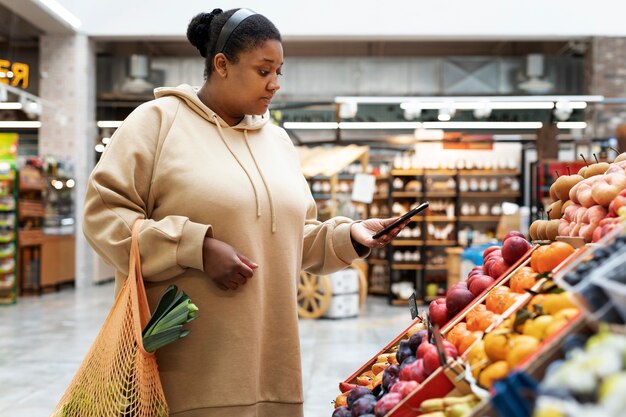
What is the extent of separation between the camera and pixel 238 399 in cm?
173

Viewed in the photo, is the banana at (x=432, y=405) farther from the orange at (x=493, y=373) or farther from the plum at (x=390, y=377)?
the plum at (x=390, y=377)

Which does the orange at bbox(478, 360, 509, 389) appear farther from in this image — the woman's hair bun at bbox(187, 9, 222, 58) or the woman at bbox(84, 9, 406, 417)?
the woman's hair bun at bbox(187, 9, 222, 58)

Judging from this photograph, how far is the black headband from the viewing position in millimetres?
1783

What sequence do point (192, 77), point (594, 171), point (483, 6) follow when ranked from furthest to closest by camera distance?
1. point (192, 77)
2. point (483, 6)
3. point (594, 171)

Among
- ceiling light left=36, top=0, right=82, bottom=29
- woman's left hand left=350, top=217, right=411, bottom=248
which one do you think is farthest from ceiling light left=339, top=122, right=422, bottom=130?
woman's left hand left=350, top=217, right=411, bottom=248

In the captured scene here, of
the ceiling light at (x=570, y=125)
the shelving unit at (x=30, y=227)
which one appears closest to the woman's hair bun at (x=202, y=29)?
the shelving unit at (x=30, y=227)

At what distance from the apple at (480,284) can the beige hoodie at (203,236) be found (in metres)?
0.51

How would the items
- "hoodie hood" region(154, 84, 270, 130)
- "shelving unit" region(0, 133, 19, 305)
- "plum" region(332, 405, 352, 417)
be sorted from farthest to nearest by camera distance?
"shelving unit" region(0, 133, 19, 305), "hoodie hood" region(154, 84, 270, 130), "plum" region(332, 405, 352, 417)

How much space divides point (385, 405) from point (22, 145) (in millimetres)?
17558

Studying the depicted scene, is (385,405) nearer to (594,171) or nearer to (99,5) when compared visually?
(594,171)

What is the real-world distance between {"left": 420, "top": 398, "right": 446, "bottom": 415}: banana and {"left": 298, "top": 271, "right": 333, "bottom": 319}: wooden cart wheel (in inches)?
296

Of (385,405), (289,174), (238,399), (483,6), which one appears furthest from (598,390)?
(483,6)

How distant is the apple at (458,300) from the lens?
1895 mm

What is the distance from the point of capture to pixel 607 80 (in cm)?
1380
